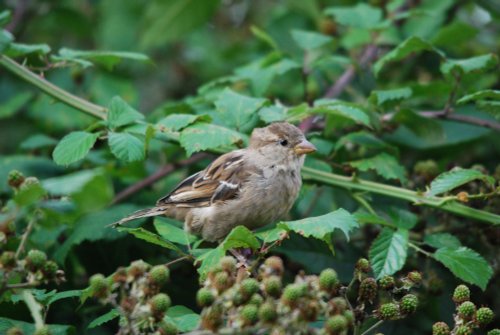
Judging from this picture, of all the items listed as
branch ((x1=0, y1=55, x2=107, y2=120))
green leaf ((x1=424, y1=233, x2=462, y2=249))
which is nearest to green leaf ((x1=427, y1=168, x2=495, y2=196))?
green leaf ((x1=424, y1=233, x2=462, y2=249))

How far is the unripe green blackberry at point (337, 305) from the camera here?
182 centimetres

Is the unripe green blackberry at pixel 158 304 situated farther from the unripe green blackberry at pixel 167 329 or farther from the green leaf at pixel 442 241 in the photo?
the green leaf at pixel 442 241

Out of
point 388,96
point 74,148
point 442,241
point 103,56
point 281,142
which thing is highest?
point 103,56

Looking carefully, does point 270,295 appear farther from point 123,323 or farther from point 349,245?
point 349,245

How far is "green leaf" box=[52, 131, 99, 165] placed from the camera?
100 inches

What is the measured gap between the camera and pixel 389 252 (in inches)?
97.9

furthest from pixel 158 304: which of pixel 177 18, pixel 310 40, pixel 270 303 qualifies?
pixel 177 18

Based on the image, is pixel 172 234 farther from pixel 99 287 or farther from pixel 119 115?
pixel 99 287

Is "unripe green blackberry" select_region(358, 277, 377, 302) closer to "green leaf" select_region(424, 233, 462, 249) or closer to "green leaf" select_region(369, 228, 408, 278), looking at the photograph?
"green leaf" select_region(369, 228, 408, 278)

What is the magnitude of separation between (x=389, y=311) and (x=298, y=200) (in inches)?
42.4

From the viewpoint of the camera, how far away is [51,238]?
289 centimetres

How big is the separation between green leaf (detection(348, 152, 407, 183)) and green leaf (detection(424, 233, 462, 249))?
25 cm

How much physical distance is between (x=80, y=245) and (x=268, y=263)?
1.42 meters

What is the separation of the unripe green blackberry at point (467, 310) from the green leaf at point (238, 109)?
1189 mm
